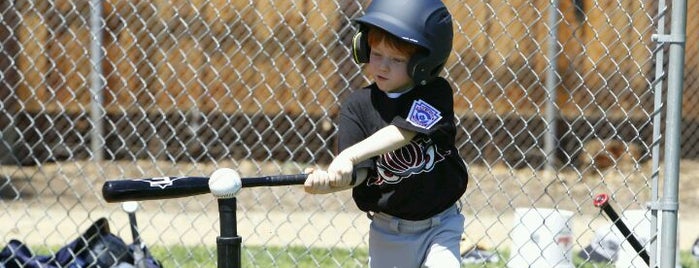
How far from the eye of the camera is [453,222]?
3.56 metres

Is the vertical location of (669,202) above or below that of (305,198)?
above

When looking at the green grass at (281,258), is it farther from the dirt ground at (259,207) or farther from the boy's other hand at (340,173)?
the boy's other hand at (340,173)

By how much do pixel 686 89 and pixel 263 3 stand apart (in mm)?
3880

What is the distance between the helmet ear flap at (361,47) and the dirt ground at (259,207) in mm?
3230

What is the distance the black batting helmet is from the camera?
10.7ft

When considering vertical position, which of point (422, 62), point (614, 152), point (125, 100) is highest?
point (422, 62)

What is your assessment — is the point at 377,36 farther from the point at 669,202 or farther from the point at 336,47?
the point at 336,47

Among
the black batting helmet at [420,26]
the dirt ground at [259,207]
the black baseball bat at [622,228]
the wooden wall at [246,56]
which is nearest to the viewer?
the black batting helmet at [420,26]

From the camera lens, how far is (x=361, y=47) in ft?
11.3

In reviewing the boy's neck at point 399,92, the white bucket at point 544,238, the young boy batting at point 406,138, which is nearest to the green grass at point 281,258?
the white bucket at point 544,238

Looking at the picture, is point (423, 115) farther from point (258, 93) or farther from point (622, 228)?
point (258, 93)

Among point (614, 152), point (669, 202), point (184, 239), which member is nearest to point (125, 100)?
point (184, 239)

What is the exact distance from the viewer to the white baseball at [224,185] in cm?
255

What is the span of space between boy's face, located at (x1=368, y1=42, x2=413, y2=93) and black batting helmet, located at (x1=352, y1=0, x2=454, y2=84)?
0.19ft
